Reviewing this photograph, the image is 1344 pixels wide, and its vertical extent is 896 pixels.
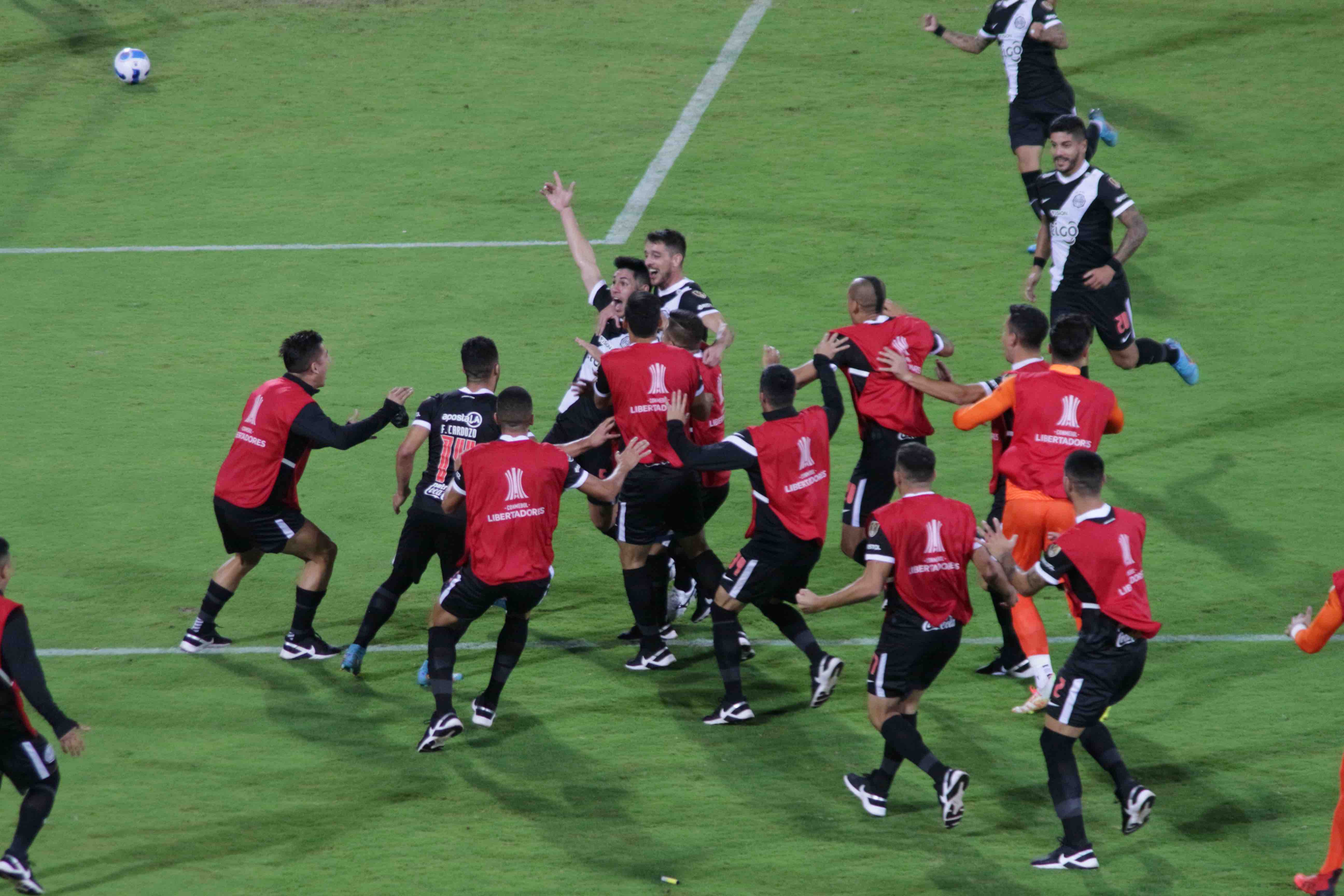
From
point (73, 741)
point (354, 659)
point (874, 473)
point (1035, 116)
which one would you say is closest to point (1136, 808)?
point (874, 473)

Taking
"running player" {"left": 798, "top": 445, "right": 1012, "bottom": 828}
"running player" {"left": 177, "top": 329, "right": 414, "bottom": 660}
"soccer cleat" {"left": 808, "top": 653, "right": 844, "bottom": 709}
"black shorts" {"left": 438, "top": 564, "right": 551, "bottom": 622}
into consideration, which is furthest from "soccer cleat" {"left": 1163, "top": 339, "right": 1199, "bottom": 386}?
"running player" {"left": 177, "top": 329, "right": 414, "bottom": 660}

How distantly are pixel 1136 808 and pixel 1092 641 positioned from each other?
77cm

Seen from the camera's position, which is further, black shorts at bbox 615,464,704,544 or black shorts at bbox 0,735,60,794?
black shorts at bbox 615,464,704,544

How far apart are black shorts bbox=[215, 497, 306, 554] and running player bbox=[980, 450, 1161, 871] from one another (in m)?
4.41

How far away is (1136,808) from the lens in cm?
673

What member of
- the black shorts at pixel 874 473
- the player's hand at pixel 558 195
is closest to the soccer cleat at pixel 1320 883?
the black shorts at pixel 874 473

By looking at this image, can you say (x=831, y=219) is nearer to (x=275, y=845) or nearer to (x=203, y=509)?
(x=203, y=509)

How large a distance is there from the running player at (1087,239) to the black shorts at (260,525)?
5283 millimetres

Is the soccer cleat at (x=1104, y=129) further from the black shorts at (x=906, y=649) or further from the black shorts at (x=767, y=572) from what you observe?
the black shorts at (x=906, y=649)

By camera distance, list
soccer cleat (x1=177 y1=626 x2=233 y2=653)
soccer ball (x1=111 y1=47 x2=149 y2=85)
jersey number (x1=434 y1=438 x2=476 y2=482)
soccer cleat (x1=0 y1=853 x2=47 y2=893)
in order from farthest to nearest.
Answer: soccer ball (x1=111 y1=47 x2=149 y2=85) < soccer cleat (x1=177 y1=626 x2=233 y2=653) < jersey number (x1=434 y1=438 x2=476 y2=482) < soccer cleat (x1=0 y1=853 x2=47 y2=893)

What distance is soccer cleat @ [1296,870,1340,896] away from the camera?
20.7ft

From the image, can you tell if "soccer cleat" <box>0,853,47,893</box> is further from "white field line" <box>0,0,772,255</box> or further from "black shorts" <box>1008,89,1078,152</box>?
"black shorts" <box>1008,89,1078,152</box>

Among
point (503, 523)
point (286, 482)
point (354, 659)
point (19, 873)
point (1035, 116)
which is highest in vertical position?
point (1035, 116)

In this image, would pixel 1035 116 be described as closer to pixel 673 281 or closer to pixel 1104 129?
→ pixel 1104 129
